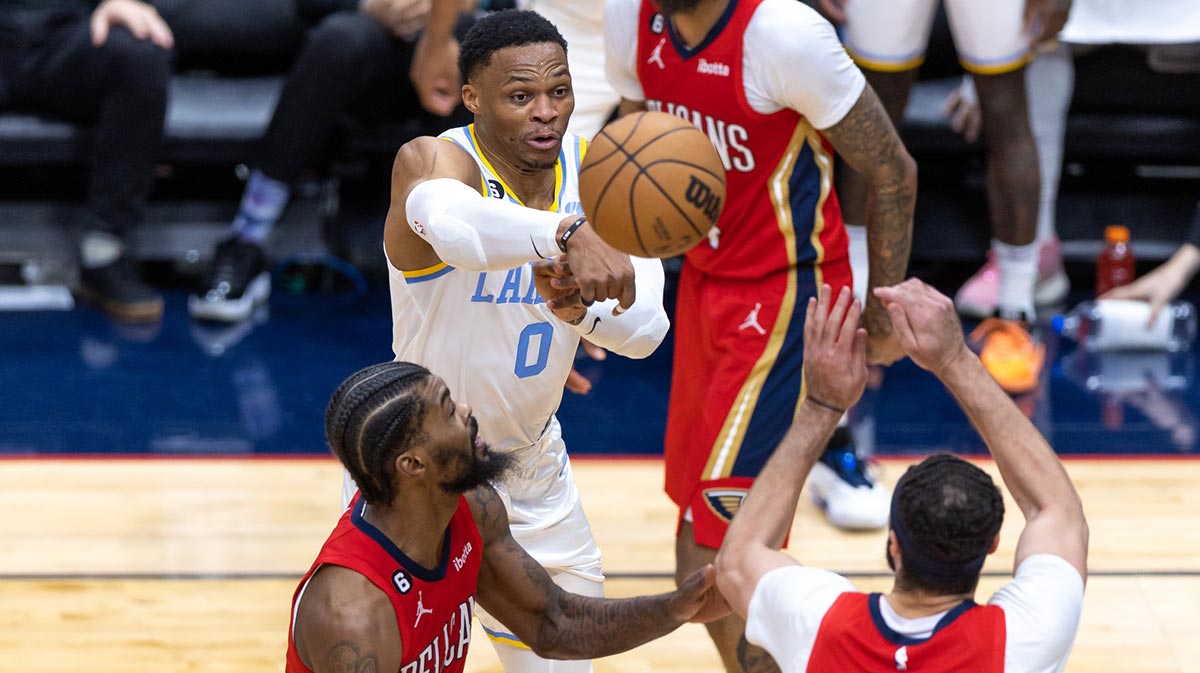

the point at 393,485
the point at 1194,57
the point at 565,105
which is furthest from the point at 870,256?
the point at 1194,57

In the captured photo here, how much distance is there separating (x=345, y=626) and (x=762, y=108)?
185cm

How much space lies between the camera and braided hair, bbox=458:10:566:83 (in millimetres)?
3314

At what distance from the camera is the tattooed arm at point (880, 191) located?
3934 millimetres

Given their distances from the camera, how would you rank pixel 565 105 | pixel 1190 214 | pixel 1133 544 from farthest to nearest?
pixel 1190 214
pixel 1133 544
pixel 565 105

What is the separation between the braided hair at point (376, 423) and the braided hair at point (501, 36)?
81 cm

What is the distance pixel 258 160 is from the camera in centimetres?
708

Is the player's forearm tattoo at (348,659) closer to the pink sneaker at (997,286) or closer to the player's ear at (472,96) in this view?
the player's ear at (472,96)

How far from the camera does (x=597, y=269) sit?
2920 millimetres

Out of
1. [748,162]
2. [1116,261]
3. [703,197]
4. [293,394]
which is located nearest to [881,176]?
[748,162]

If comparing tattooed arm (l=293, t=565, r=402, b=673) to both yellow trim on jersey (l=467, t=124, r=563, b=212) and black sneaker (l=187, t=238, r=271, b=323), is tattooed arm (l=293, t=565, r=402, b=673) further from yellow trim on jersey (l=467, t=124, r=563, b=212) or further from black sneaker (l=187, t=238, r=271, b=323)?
black sneaker (l=187, t=238, r=271, b=323)

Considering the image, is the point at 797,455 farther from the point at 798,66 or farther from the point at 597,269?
the point at 798,66

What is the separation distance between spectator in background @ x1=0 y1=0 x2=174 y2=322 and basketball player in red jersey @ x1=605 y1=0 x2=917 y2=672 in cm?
341

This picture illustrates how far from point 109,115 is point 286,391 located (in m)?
1.70

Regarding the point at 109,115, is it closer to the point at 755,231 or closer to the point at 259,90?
the point at 259,90
